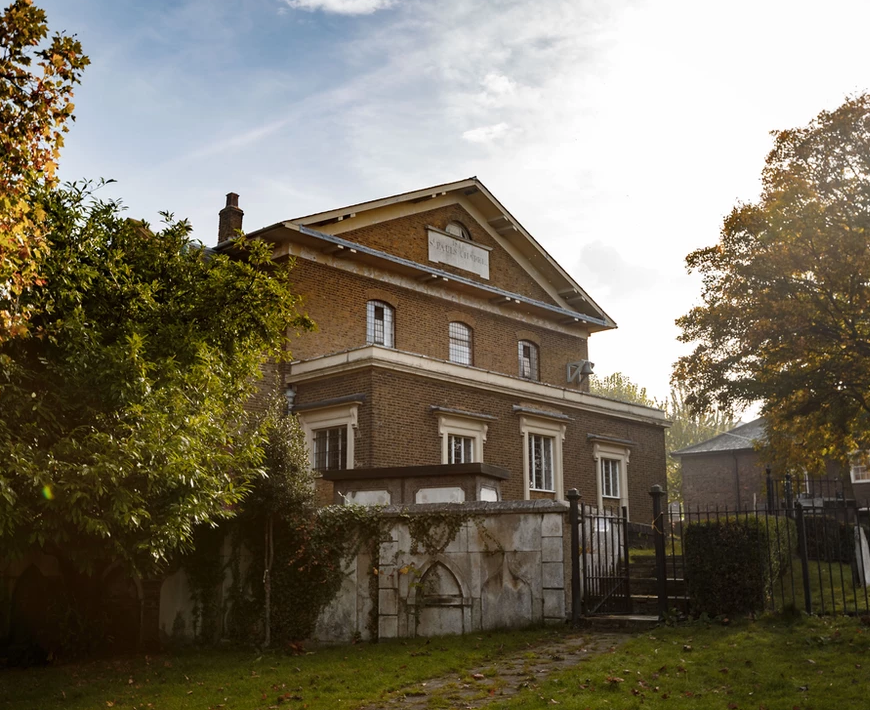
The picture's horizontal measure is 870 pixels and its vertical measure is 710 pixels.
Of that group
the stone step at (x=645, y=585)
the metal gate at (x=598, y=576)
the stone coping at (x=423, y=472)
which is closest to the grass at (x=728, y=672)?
the metal gate at (x=598, y=576)

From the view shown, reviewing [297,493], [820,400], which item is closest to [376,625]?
[297,493]

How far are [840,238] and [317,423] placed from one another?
13.9 meters

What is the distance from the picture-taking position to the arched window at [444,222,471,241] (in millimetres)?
28344

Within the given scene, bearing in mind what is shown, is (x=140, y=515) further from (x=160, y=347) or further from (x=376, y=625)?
(x=376, y=625)

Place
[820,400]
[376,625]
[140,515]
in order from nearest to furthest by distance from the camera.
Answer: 1. [140,515]
2. [376,625]
3. [820,400]

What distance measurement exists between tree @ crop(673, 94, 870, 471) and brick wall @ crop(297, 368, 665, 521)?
3.50 metres

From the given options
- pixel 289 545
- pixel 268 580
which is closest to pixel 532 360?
pixel 289 545

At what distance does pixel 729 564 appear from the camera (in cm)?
1201

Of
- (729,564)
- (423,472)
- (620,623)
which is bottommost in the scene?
(620,623)

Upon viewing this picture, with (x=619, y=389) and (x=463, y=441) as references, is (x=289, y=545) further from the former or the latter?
(x=619, y=389)

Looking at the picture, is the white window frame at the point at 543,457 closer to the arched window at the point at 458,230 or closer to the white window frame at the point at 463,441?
the white window frame at the point at 463,441

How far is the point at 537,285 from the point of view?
100ft

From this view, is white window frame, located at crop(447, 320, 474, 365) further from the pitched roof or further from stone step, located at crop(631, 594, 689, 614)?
the pitched roof

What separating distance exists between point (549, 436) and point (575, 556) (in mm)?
12480
